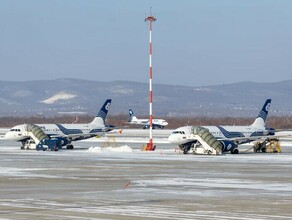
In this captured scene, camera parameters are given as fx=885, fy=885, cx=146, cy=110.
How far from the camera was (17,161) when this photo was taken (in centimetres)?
6775

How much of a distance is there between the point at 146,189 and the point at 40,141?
53.2 m

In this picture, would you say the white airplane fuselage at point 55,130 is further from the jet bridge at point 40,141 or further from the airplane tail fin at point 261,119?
the airplane tail fin at point 261,119

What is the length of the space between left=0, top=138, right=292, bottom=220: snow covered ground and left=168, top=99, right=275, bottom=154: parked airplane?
14016 millimetres

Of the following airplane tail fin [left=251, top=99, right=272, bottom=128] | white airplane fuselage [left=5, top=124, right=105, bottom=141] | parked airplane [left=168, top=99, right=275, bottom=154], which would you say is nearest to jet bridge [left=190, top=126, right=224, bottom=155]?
parked airplane [left=168, top=99, right=275, bottom=154]

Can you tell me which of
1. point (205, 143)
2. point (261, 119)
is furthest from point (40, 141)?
point (261, 119)

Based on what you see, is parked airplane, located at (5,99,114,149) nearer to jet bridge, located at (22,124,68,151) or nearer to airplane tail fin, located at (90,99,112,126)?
airplane tail fin, located at (90,99,112,126)

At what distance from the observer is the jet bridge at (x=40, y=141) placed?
91.9 m

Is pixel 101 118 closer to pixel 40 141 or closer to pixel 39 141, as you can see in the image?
pixel 39 141

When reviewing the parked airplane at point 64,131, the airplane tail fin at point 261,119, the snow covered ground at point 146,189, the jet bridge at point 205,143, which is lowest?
the snow covered ground at point 146,189

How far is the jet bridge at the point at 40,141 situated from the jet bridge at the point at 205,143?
657 inches

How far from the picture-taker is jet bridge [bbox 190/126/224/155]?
80.3 m

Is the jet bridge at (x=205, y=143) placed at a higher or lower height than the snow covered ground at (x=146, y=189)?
higher

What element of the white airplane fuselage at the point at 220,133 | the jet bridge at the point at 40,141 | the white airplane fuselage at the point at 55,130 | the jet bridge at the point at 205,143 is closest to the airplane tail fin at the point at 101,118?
the white airplane fuselage at the point at 55,130

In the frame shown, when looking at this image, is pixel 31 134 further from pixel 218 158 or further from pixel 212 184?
pixel 212 184
